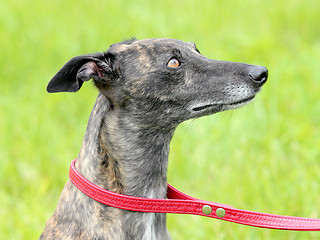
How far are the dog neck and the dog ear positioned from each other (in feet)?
0.68

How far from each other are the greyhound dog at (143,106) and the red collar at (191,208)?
115 millimetres

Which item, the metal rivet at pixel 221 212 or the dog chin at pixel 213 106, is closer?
the metal rivet at pixel 221 212

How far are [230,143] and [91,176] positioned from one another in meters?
3.28

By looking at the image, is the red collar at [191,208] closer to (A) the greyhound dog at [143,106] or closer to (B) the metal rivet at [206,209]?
(B) the metal rivet at [206,209]

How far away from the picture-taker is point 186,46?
3.98 meters

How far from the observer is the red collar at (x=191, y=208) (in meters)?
3.52

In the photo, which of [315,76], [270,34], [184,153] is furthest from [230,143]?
[270,34]

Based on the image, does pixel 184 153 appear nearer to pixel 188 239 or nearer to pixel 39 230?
pixel 188 239

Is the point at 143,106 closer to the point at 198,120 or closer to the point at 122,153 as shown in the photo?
the point at 122,153

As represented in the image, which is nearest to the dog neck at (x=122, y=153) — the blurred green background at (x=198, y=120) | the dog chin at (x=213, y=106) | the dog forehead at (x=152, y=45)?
the dog chin at (x=213, y=106)

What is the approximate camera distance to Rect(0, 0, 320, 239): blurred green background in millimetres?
5633

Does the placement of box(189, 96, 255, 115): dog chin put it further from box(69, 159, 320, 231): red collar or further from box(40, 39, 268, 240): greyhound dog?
box(69, 159, 320, 231): red collar

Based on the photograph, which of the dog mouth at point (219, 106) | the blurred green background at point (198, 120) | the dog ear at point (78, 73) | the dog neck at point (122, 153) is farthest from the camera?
the blurred green background at point (198, 120)

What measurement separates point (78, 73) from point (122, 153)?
0.66m
